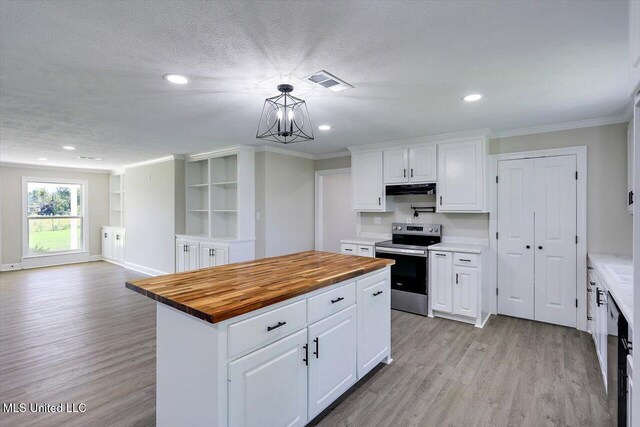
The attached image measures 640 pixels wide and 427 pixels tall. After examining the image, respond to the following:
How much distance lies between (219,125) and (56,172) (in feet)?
21.2

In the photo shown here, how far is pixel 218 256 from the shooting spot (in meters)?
5.08

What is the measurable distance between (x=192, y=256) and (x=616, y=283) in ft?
18.0

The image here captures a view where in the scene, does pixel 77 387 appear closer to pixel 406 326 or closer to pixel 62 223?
pixel 406 326

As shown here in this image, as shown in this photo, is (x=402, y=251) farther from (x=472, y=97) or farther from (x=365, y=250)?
(x=472, y=97)

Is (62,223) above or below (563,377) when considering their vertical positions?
above

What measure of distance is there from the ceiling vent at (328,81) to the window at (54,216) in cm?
820

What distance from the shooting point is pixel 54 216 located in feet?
25.3

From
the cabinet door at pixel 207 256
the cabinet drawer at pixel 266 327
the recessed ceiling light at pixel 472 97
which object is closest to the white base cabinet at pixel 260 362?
the cabinet drawer at pixel 266 327

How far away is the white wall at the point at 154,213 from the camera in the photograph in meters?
5.98

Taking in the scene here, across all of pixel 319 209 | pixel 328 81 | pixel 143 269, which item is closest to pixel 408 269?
pixel 319 209

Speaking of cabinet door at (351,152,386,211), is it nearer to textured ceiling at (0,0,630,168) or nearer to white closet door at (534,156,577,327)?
textured ceiling at (0,0,630,168)

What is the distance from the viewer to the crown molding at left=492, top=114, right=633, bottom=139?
3363 millimetres

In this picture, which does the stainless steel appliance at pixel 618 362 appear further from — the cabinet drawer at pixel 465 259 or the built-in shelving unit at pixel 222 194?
the built-in shelving unit at pixel 222 194

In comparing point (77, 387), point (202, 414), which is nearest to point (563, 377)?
point (202, 414)
